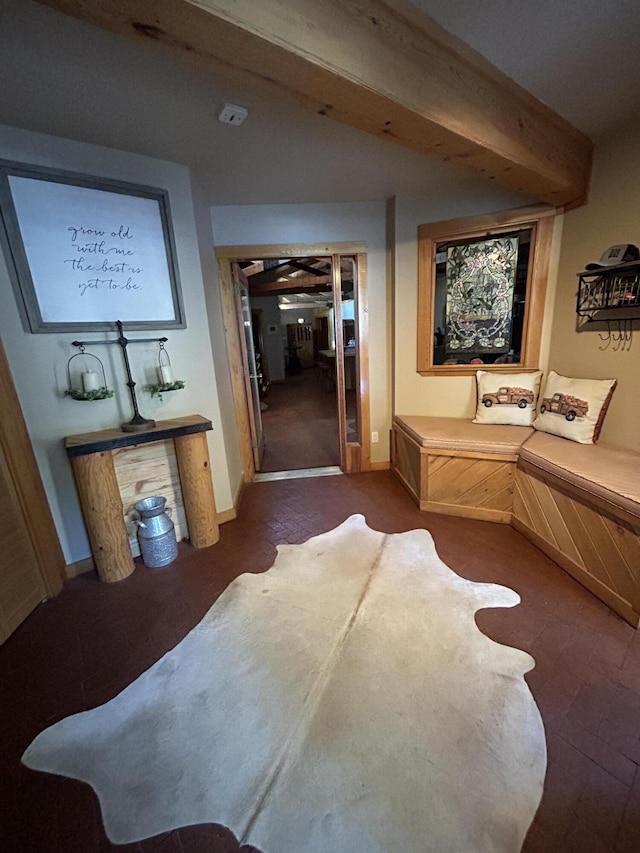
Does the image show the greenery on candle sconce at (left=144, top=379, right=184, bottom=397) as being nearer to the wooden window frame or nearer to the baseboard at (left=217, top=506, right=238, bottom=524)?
the baseboard at (left=217, top=506, right=238, bottom=524)

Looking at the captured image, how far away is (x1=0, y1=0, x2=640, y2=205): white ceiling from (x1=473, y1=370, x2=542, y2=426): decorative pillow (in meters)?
1.51

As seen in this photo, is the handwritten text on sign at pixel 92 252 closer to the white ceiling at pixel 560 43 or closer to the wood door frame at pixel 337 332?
the wood door frame at pixel 337 332

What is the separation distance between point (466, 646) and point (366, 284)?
273 centimetres

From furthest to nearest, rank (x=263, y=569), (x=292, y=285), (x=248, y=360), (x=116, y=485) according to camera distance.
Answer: (x=292, y=285) < (x=248, y=360) < (x=263, y=569) < (x=116, y=485)

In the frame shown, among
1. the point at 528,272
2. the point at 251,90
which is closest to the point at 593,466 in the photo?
the point at 528,272

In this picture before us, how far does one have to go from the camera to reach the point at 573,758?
1.11m

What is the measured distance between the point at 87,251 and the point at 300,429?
3461 millimetres

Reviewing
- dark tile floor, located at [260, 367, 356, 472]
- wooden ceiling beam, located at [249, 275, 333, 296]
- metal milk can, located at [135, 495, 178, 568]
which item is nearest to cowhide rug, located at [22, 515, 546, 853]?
metal milk can, located at [135, 495, 178, 568]

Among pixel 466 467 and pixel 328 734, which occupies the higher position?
pixel 466 467

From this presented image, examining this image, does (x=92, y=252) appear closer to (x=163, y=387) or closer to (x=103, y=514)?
(x=163, y=387)

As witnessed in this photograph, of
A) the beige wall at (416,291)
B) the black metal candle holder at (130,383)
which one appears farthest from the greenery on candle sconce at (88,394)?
the beige wall at (416,291)

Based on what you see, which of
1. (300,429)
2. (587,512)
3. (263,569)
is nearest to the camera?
(587,512)

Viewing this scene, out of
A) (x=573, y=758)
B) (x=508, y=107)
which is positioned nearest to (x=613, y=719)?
(x=573, y=758)

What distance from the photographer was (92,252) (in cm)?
192
